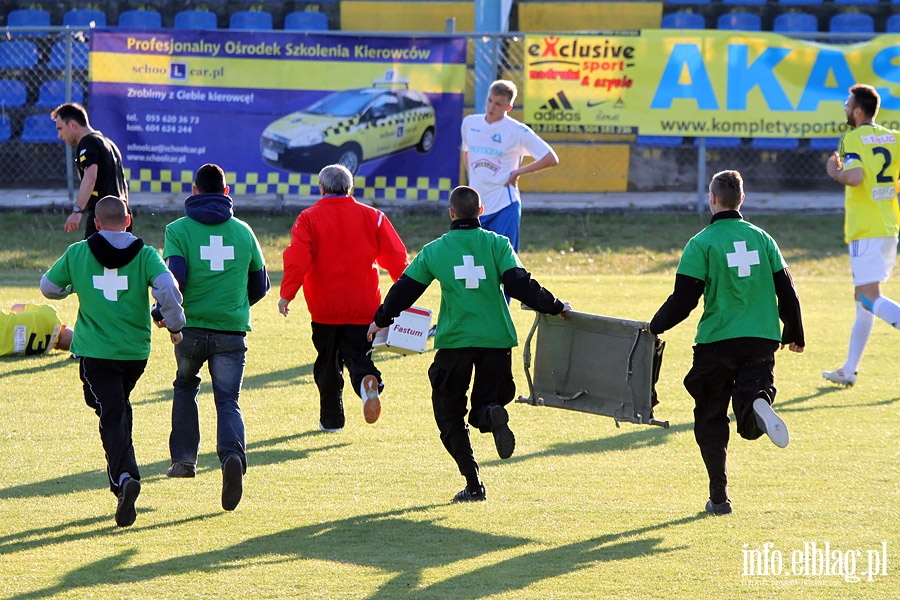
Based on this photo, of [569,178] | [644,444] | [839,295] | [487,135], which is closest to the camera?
[644,444]

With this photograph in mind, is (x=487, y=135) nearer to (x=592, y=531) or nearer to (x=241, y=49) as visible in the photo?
(x=592, y=531)

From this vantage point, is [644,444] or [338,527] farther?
[644,444]

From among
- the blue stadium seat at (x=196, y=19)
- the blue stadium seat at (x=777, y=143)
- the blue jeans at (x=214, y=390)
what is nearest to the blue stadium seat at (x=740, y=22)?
the blue stadium seat at (x=777, y=143)

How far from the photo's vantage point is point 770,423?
235 inches

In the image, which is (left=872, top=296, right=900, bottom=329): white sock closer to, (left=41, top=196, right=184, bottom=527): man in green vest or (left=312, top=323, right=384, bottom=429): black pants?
(left=312, top=323, right=384, bottom=429): black pants

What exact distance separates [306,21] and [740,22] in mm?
7256

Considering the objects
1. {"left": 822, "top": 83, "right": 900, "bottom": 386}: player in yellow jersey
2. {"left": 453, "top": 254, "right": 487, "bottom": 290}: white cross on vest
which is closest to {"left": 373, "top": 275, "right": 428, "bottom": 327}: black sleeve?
{"left": 453, "top": 254, "right": 487, "bottom": 290}: white cross on vest

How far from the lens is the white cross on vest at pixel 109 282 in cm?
600

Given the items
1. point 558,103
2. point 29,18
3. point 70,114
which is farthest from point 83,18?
point 70,114

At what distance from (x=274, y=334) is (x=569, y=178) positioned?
8694 mm

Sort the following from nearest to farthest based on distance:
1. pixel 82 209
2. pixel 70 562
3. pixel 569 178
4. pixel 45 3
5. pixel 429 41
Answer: pixel 70 562 → pixel 82 209 → pixel 429 41 → pixel 569 178 → pixel 45 3

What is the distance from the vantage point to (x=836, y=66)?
16.8m

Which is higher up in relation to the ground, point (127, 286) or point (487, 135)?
point (487, 135)

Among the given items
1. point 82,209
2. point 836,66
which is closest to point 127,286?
point 82,209
